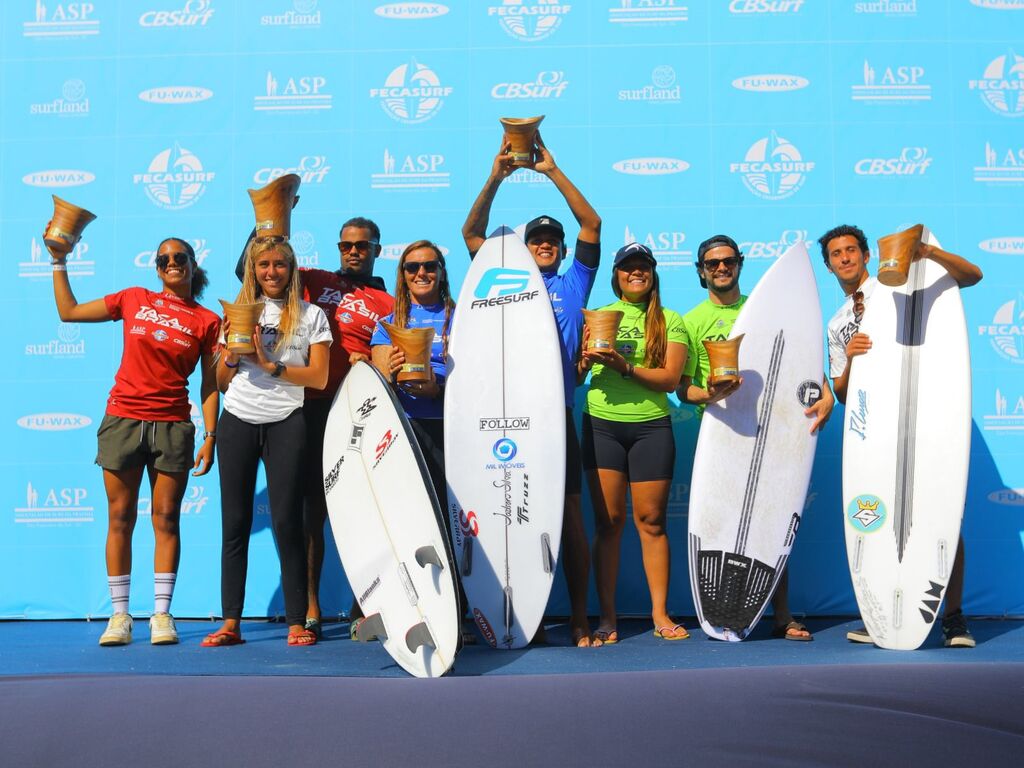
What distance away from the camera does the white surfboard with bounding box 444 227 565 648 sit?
3.38 meters

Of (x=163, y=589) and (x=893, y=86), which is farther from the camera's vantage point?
(x=893, y=86)

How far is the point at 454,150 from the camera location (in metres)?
4.46

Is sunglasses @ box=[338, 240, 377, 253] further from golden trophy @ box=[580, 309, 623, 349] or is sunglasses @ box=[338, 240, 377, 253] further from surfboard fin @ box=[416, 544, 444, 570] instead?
surfboard fin @ box=[416, 544, 444, 570]

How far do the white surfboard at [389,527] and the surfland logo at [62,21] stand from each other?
261 cm

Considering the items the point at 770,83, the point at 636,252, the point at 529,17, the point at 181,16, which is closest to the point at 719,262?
the point at 636,252

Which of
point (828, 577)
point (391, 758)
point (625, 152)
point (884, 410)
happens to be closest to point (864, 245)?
point (884, 410)

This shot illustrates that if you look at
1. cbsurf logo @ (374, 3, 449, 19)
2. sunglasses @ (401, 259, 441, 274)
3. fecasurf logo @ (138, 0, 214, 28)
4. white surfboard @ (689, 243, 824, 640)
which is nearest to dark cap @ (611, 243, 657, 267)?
white surfboard @ (689, 243, 824, 640)

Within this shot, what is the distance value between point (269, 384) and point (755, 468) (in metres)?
1.92

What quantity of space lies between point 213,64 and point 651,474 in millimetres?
2996

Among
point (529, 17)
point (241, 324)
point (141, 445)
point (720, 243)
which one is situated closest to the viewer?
point (241, 324)

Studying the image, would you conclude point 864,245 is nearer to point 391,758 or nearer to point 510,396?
point 510,396

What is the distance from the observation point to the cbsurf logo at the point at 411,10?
4.51 meters

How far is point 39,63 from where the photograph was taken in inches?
180

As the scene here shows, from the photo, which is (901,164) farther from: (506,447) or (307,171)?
(307,171)
